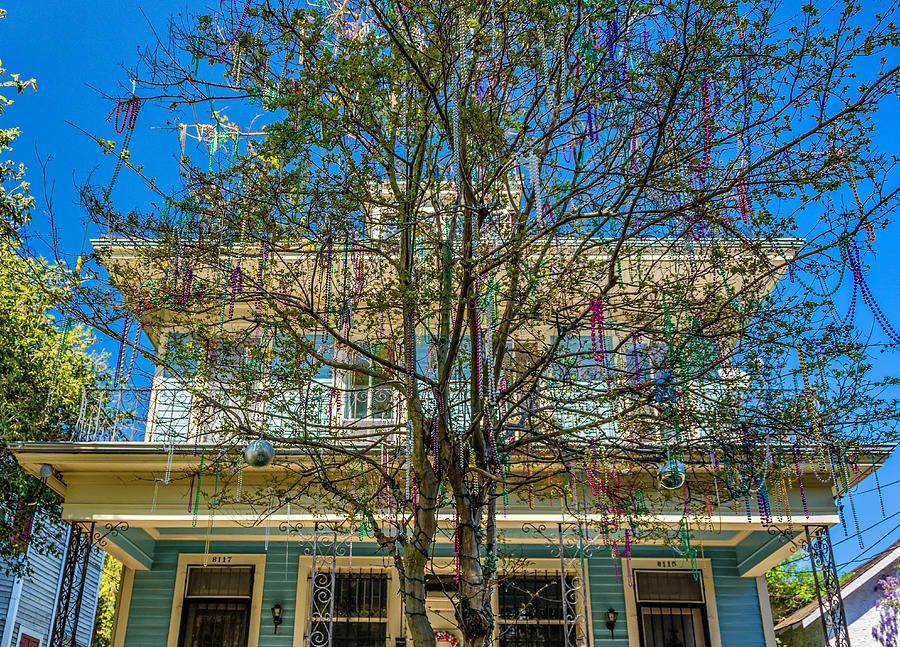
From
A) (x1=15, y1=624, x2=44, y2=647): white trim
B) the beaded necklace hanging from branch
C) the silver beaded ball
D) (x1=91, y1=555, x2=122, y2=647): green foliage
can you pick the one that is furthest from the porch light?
(x1=91, y1=555, x2=122, y2=647): green foliage

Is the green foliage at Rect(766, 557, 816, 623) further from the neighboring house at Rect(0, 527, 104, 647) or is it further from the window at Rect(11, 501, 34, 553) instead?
the window at Rect(11, 501, 34, 553)

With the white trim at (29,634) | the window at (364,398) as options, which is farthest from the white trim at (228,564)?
the white trim at (29,634)

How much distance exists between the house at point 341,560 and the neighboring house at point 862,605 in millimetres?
6664

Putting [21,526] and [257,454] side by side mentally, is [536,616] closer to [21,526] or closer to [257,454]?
[257,454]

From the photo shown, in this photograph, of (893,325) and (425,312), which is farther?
(425,312)

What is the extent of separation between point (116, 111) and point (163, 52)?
26.5 inches

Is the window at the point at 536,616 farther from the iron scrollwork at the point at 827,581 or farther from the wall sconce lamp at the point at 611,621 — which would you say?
the iron scrollwork at the point at 827,581

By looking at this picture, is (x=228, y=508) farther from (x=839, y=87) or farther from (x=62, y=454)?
(x=839, y=87)

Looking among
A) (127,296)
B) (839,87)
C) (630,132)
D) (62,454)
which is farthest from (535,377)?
(62,454)

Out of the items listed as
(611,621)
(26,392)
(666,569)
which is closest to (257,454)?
(611,621)

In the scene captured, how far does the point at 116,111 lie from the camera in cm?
689

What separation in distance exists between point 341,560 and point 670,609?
4152mm

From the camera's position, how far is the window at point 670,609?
32.6 feet

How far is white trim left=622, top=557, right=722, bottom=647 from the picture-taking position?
32.2 feet
